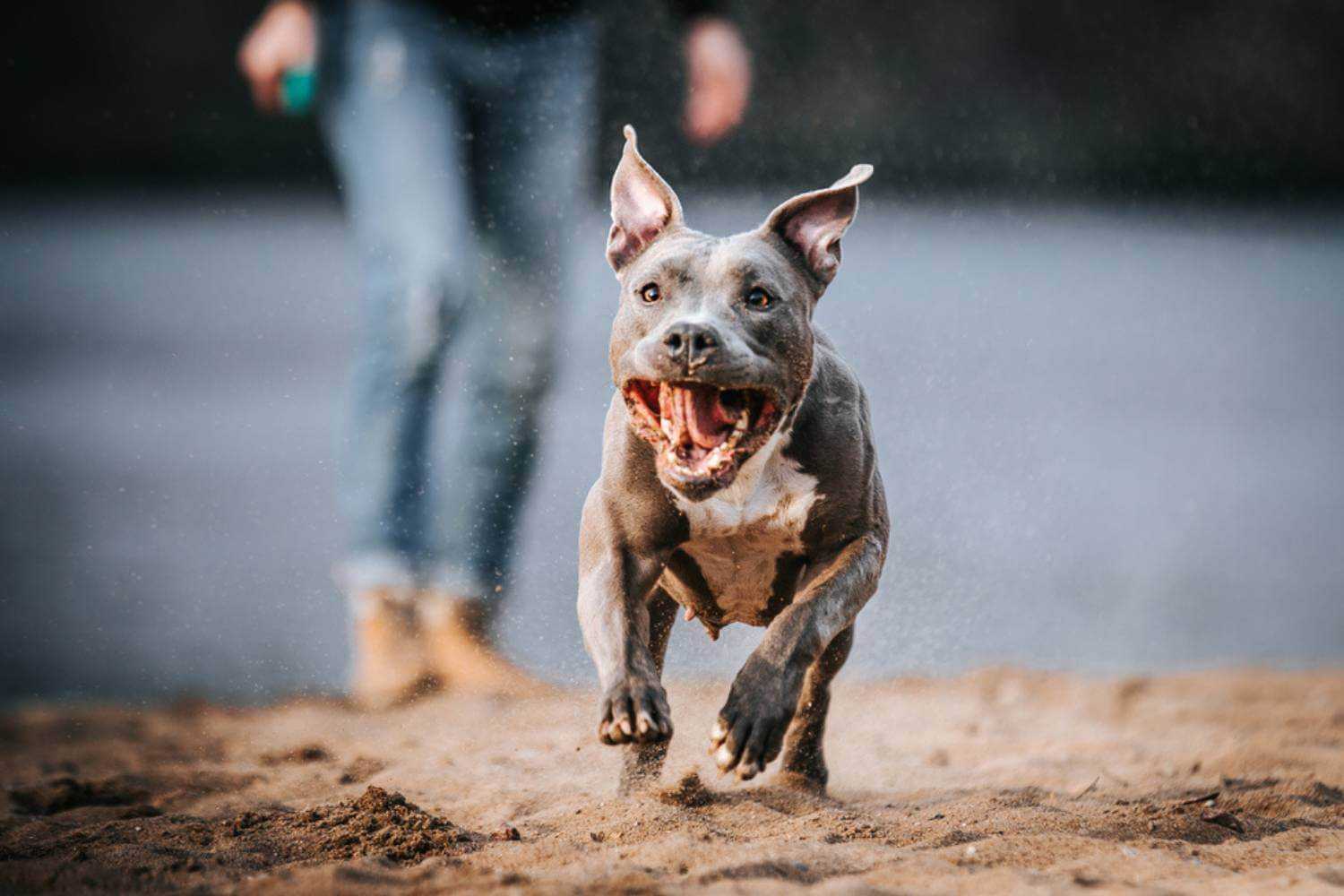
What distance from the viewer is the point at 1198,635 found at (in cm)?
714

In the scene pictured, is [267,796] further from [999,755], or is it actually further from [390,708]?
[999,755]

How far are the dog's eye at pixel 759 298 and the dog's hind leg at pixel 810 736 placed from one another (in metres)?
0.98

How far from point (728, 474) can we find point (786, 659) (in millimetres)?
407

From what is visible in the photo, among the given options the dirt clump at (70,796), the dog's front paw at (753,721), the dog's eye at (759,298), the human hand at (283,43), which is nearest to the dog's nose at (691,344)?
the dog's eye at (759,298)

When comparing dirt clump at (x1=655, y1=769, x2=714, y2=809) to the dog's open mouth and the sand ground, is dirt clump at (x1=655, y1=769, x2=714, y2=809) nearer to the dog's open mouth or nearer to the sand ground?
the sand ground

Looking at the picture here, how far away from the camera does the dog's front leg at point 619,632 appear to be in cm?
282

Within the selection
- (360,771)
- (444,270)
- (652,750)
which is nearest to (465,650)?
(360,771)

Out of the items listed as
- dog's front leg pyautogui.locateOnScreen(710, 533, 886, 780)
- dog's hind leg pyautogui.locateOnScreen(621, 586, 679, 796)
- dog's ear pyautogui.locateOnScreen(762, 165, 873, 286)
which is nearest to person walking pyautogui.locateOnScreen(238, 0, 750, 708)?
dog's hind leg pyautogui.locateOnScreen(621, 586, 679, 796)

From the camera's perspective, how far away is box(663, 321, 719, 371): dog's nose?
9.43 ft

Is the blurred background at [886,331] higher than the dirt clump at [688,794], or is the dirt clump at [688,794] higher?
the blurred background at [886,331]

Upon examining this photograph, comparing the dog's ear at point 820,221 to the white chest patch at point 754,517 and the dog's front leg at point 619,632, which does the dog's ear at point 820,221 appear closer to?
the white chest patch at point 754,517

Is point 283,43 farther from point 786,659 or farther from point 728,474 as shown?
point 786,659

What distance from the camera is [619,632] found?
3.05 metres

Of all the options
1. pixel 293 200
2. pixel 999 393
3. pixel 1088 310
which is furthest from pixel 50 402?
pixel 1088 310
